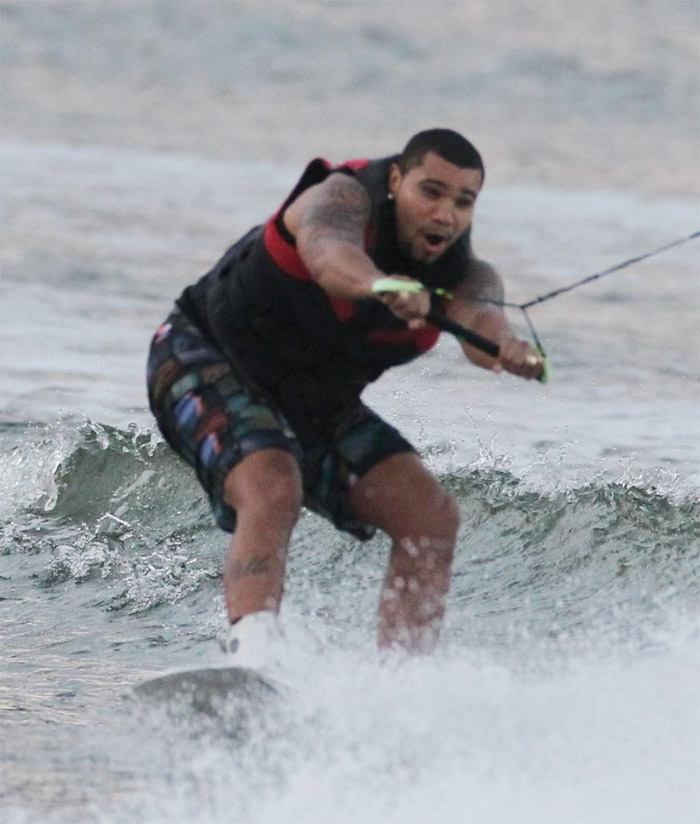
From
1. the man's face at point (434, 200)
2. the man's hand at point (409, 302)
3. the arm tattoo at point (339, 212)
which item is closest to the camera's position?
the man's hand at point (409, 302)

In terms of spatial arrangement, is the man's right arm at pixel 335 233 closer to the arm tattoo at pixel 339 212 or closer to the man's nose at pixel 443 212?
the arm tattoo at pixel 339 212

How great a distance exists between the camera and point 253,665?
4.22 meters

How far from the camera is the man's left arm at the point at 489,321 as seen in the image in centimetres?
421

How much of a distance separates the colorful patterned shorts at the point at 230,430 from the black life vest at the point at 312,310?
0.26 feet

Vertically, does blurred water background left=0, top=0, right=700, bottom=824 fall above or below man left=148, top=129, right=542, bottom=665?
below

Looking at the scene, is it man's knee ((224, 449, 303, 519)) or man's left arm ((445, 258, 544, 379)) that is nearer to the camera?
man's left arm ((445, 258, 544, 379))

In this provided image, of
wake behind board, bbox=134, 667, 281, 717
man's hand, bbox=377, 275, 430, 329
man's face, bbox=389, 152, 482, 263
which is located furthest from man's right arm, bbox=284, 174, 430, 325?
wake behind board, bbox=134, 667, 281, 717

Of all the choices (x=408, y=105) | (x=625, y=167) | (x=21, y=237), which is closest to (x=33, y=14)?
(x=408, y=105)

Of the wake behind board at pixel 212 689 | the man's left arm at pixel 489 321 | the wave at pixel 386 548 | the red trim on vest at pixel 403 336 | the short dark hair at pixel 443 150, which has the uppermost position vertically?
the short dark hair at pixel 443 150

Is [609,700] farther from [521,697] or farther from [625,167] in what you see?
[625,167]

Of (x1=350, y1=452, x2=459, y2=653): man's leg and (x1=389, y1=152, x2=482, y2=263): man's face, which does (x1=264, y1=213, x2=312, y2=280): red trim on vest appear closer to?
(x1=389, y1=152, x2=482, y2=263): man's face

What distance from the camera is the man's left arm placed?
4207 millimetres

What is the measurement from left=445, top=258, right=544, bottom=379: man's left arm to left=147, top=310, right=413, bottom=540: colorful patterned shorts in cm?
41

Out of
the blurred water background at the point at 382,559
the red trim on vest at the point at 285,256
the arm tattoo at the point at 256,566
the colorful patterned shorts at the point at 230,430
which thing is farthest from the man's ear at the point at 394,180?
the blurred water background at the point at 382,559
